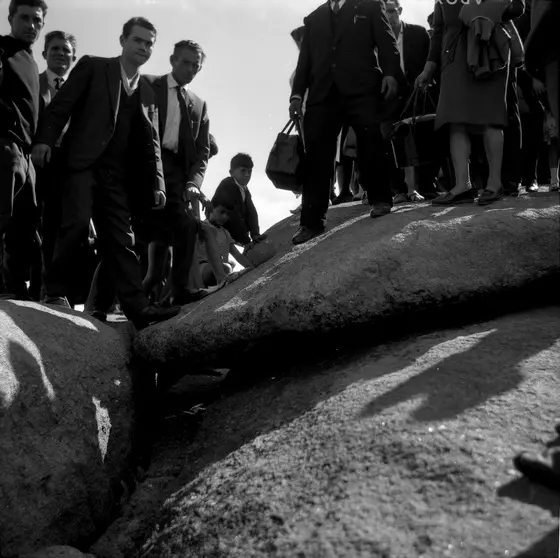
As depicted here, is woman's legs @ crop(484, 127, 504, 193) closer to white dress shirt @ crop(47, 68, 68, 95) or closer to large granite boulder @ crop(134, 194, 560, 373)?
large granite boulder @ crop(134, 194, 560, 373)

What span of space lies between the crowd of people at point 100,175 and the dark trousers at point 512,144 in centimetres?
234

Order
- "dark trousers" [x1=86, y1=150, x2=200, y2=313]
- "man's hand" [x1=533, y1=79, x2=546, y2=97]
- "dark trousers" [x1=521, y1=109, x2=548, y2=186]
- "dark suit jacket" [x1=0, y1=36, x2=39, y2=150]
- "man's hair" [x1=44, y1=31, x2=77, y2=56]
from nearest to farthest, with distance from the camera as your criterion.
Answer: "dark suit jacket" [x1=0, y1=36, x2=39, y2=150] < "dark trousers" [x1=86, y1=150, x2=200, y2=313] < "man's hair" [x1=44, y1=31, x2=77, y2=56] < "man's hand" [x1=533, y1=79, x2=546, y2=97] < "dark trousers" [x1=521, y1=109, x2=548, y2=186]

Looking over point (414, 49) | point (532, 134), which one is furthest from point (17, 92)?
point (532, 134)

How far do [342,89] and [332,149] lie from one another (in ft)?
1.36

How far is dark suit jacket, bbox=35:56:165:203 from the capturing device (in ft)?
13.2

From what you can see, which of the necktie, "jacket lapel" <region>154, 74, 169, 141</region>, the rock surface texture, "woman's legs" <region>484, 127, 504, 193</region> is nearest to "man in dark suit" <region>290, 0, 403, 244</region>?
"woman's legs" <region>484, 127, 504, 193</region>

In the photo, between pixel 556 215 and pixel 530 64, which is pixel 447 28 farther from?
pixel 530 64

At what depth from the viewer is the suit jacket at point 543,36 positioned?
6.39 ft

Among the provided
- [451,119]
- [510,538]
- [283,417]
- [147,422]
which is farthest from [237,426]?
[451,119]

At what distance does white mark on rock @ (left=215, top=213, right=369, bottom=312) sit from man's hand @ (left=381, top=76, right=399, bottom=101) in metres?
0.84

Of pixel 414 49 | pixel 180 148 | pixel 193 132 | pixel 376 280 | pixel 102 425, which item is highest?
pixel 414 49

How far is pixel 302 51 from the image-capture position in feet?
14.9

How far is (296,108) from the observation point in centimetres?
452

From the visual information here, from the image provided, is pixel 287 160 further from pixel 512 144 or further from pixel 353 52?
pixel 512 144
